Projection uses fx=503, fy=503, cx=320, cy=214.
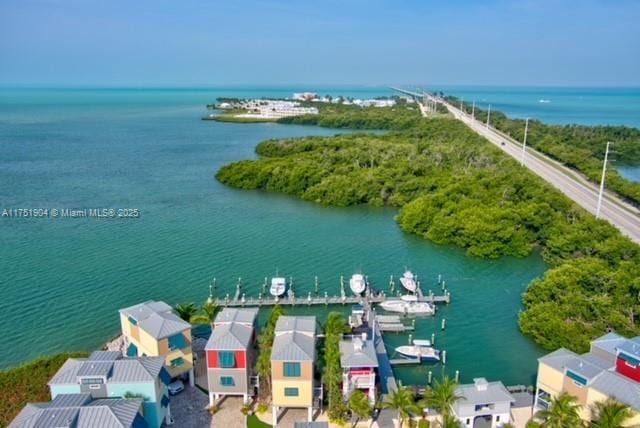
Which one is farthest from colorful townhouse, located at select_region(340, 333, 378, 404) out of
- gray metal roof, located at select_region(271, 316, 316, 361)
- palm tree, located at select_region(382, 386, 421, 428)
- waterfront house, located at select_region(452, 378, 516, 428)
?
waterfront house, located at select_region(452, 378, 516, 428)

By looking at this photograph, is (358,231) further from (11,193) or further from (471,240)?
(11,193)

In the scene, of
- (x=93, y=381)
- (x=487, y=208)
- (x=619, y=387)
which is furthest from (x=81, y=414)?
(x=487, y=208)

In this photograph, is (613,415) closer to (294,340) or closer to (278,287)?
(294,340)

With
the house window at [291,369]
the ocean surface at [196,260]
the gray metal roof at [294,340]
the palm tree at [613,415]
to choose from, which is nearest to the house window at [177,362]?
the gray metal roof at [294,340]

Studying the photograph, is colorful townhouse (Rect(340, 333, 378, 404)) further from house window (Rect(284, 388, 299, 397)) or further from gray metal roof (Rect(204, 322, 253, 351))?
gray metal roof (Rect(204, 322, 253, 351))

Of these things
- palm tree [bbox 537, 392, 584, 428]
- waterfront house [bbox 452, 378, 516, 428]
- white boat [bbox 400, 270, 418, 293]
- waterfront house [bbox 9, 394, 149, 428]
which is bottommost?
white boat [bbox 400, 270, 418, 293]

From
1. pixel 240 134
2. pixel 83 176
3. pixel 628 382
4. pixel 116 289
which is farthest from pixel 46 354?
pixel 240 134
